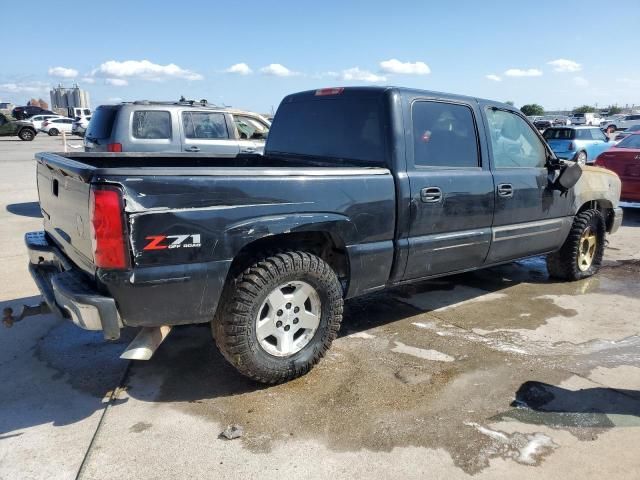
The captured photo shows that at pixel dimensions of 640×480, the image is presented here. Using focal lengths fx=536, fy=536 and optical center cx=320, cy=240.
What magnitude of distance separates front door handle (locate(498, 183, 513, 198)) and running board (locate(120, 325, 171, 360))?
9.54 feet

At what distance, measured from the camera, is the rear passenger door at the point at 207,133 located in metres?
8.57

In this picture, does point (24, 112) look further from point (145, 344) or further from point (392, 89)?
point (145, 344)

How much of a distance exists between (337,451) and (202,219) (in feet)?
4.62

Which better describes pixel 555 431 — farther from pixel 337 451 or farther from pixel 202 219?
pixel 202 219

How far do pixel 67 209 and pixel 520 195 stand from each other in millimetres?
3585

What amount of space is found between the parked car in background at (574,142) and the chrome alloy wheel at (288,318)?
52.8 feet

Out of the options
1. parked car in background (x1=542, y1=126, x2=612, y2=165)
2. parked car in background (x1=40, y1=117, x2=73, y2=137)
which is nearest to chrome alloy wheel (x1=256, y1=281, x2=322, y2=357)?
parked car in background (x1=542, y1=126, x2=612, y2=165)

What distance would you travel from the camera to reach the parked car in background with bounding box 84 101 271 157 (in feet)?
26.7

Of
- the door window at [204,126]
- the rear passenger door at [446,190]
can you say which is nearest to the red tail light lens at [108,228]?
the rear passenger door at [446,190]

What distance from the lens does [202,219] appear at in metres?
2.88

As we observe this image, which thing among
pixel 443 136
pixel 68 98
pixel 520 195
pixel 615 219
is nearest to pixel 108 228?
pixel 443 136

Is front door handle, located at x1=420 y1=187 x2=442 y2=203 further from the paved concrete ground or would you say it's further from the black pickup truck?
→ the paved concrete ground

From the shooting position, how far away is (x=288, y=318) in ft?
11.1

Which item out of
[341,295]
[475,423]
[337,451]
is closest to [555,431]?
[475,423]
